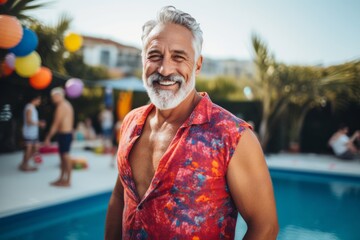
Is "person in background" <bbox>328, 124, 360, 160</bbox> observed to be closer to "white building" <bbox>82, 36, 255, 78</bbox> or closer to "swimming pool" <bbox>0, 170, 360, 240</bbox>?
A: "swimming pool" <bbox>0, 170, 360, 240</bbox>

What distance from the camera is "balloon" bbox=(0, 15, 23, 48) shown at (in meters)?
4.01

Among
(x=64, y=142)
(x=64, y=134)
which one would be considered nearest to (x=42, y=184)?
(x=64, y=142)

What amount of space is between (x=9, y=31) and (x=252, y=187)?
14.0 ft

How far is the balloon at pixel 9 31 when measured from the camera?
401 cm

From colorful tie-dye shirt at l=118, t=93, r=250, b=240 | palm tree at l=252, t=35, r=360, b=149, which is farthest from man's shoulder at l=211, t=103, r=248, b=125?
palm tree at l=252, t=35, r=360, b=149

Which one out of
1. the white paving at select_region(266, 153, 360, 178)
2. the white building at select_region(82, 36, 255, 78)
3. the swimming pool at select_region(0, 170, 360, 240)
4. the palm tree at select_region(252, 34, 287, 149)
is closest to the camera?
the swimming pool at select_region(0, 170, 360, 240)

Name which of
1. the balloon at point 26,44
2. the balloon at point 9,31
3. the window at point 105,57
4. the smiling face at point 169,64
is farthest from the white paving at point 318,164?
the window at point 105,57

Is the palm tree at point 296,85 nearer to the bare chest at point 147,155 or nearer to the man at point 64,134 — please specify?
the man at point 64,134

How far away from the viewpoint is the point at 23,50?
4750 mm

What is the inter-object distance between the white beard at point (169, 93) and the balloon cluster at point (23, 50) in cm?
363

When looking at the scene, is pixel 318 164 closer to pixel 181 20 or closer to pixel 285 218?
pixel 285 218

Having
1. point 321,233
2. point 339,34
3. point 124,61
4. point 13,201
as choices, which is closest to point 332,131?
point 339,34

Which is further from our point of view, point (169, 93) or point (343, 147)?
point (343, 147)

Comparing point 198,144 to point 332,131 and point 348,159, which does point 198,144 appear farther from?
point 332,131
